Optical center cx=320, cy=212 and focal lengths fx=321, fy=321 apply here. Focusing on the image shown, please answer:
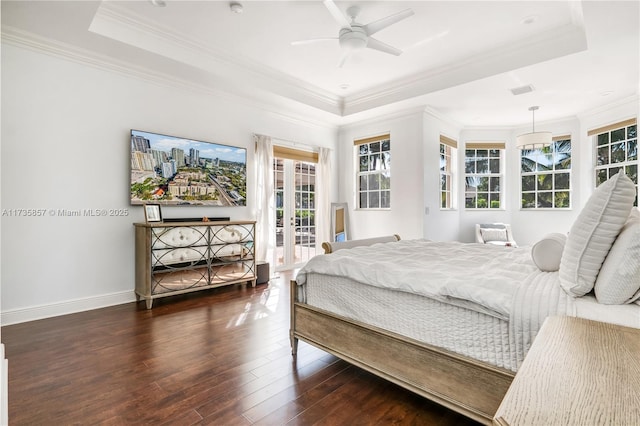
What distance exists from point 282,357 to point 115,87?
11.1ft

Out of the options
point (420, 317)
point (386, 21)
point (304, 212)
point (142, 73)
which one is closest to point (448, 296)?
point (420, 317)

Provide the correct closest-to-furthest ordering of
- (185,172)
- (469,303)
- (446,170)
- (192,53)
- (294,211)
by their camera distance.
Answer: (469,303)
(192,53)
(185,172)
(294,211)
(446,170)

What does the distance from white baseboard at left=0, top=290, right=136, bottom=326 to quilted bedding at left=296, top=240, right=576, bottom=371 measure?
2478 mm

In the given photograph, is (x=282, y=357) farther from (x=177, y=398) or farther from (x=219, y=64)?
(x=219, y=64)

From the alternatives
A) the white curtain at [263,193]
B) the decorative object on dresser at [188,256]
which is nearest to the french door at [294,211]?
the white curtain at [263,193]

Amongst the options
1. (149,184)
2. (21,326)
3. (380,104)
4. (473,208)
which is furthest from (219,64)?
(473,208)

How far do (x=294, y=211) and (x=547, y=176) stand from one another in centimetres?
476

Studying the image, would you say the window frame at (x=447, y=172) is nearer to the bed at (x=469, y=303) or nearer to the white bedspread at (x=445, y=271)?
the white bedspread at (x=445, y=271)

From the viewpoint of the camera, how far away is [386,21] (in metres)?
2.69

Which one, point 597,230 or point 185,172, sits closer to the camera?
point 597,230

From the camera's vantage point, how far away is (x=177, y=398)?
71.2 inches

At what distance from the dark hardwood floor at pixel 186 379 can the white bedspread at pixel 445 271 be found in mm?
635

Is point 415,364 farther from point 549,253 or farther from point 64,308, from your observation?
point 64,308

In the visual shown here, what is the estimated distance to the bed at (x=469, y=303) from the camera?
4.18 ft
